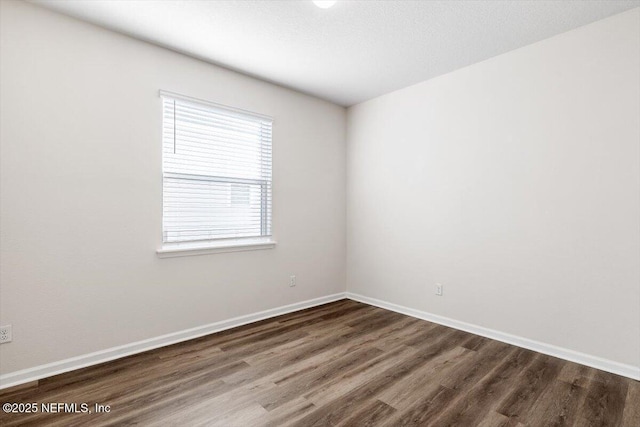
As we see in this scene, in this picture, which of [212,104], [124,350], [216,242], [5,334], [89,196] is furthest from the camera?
[216,242]

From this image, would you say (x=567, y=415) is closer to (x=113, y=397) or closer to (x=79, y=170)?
(x=113, y=397)

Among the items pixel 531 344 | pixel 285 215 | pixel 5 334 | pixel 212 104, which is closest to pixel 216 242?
pixel 285 215

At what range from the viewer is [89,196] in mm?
2584

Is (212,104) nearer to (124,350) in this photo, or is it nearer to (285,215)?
(285,215)

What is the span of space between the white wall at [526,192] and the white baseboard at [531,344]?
1.7 inches

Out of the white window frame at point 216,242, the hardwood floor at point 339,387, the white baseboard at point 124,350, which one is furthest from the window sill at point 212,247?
the hardwood floor at point 339,387

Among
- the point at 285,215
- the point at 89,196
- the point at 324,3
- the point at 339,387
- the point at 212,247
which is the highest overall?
the point at 324,3

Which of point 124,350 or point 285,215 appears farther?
point 285,215

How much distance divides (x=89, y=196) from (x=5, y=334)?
108cm

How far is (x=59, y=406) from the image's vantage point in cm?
203

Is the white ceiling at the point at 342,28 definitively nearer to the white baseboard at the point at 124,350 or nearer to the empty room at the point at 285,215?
the empty room at the point at 285,215

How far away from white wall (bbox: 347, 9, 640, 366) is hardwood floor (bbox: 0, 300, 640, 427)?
425mm

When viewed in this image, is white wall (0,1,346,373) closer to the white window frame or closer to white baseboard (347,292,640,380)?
the white window frame

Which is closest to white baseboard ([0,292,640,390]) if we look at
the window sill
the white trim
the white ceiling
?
the window sill
